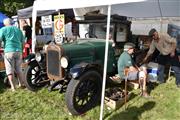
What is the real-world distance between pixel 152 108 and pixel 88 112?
4.20ft

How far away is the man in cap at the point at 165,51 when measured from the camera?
7.01 metres

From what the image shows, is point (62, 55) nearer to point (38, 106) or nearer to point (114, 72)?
point (38, 106)

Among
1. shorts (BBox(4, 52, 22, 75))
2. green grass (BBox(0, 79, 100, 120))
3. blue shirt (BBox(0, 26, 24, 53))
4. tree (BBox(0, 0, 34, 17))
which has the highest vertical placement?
tree (BBox(0, 0, 34, 17))

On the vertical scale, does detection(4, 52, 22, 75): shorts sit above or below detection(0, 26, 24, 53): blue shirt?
below

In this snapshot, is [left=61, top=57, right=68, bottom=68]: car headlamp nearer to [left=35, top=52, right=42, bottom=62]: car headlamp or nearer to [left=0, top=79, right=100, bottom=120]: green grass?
[left=0, top=79, right=100, bottom=120]: green grass

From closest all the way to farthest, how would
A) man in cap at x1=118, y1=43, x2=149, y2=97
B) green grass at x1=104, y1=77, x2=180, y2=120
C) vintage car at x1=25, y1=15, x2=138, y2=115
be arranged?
green grass at x1=104, y1=77, x2=180, y2=120 → vintage car at x1=25, y1=15, x2=138, y2=115 → man in cap at x1=118, y1=43, x2=149, y2=97

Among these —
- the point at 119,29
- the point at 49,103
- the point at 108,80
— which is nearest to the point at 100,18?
the point at 119,29

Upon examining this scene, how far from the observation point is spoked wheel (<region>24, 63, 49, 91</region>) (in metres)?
7.14

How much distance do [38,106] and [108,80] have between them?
1606 millimetres

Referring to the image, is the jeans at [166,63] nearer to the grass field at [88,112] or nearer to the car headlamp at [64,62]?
the grass field at [88,112]

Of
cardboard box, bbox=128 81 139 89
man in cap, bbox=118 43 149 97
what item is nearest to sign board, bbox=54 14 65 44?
man in cap, bbox=118 43 149 97

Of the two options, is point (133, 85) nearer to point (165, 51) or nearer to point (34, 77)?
point (165, 51)

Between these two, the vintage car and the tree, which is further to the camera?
the tree

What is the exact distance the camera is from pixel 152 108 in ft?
19.1
